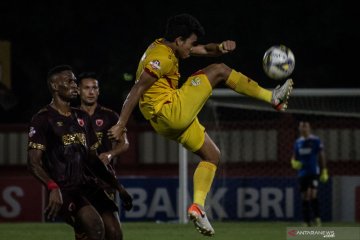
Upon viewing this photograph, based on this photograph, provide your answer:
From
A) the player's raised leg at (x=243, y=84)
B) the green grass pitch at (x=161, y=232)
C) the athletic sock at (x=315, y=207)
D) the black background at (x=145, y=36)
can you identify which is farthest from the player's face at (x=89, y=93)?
the black background at (x=145, y=36)

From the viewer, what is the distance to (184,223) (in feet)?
52.9

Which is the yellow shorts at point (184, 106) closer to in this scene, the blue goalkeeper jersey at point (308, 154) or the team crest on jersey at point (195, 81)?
the team crest on jersey at point (195, 81)

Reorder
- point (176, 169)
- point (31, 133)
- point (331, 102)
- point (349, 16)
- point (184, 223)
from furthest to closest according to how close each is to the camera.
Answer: point (349, 16)
point (176, 169)
point (331, 102)
point (184, 223)
point (31, 133)

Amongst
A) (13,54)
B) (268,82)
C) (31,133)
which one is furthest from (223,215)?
(31,133)

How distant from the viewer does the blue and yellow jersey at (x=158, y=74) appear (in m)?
8.72

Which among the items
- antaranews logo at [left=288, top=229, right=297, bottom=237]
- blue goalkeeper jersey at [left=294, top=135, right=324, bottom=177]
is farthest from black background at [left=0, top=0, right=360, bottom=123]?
antaranews logo at [left=288, top=229, right=297, bottom=237]

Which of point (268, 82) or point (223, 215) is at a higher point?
point (268, 82)

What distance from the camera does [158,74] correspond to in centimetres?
870

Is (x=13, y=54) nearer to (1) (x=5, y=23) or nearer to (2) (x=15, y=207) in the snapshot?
(1) (x=5, y=23)

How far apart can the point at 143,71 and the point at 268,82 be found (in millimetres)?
15217

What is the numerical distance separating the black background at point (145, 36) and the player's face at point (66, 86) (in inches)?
583

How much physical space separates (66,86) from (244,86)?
5.14ft

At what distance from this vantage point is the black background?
931 inches

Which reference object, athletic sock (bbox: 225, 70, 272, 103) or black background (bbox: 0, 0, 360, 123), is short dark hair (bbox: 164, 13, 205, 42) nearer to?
athletic sock (bbox: 225, 70, 272, 103)
